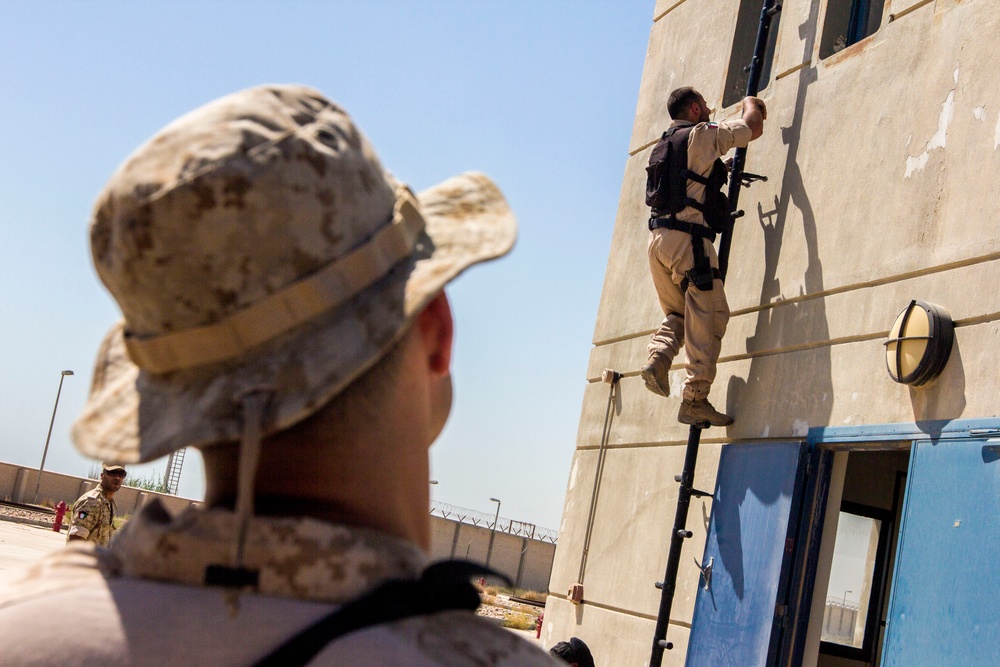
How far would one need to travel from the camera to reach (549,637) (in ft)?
26.8

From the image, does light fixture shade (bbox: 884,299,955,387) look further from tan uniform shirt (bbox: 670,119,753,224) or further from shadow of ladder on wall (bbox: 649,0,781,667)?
tan uniform shirt (bbox: 670,119,753,224)

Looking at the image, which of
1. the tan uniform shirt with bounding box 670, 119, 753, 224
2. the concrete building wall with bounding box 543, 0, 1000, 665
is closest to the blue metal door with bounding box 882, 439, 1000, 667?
the concrete building wall with bounding box 543, 0, 1000, 665

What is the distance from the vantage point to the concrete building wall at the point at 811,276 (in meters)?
5.32

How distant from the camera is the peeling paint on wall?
5590 millimetres

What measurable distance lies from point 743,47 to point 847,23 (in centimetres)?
110

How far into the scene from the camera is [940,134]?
5617 millimetres

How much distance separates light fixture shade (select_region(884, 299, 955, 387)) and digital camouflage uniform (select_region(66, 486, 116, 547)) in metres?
7.34

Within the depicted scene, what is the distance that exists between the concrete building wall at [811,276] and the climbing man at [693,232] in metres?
0.31

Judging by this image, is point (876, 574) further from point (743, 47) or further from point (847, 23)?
point (743, 47)

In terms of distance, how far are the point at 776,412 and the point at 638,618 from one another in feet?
6.15

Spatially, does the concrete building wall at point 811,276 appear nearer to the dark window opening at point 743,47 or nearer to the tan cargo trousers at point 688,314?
the dark window opening at point 743,47

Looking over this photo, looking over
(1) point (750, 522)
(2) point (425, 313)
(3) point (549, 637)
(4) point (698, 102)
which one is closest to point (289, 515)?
(2) point (425, 313)

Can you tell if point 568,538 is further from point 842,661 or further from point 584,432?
point 842,661

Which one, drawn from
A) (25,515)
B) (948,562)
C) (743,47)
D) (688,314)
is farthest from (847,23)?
(25,515)
